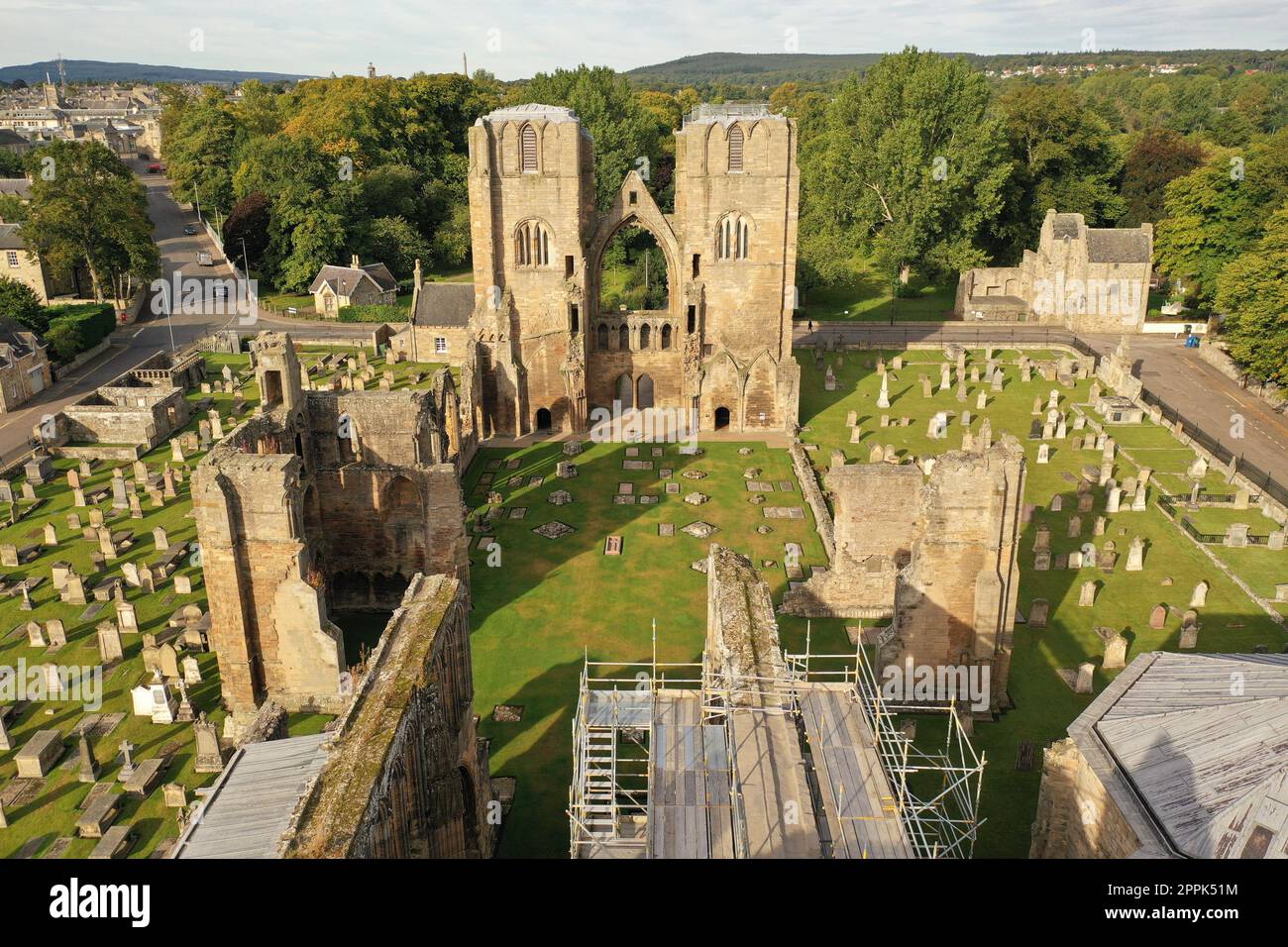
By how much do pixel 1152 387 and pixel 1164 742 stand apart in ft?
127

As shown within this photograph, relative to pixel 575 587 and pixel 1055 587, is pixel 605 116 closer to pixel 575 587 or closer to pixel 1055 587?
pixel 575 587

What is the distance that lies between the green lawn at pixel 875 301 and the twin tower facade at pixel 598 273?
23.5 meters

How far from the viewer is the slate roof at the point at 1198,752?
45.2ft

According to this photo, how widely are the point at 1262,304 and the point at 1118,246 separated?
52.7 ft

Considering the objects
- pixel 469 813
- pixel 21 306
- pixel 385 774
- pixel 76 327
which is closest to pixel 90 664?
pixel 469 813

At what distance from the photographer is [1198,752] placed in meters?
15.1

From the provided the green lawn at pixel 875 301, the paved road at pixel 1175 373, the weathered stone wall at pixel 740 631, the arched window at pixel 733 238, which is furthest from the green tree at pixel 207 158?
the weathered stone wall at pixel 740 631

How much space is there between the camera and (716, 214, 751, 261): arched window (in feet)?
138

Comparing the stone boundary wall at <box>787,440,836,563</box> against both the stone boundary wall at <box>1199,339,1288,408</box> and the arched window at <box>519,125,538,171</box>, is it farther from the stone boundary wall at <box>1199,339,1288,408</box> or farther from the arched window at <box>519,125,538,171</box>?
the stone boundary wall at <box>1199,339,1288,408</box>

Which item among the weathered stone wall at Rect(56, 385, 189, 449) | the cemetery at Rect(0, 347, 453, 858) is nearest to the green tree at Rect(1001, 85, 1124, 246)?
the weathered stone wall at Rect(56, 385, 189, 449)

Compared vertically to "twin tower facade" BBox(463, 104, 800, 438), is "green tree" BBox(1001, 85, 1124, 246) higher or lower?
higher

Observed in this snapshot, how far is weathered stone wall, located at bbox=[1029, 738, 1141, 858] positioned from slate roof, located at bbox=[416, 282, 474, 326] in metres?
43.6

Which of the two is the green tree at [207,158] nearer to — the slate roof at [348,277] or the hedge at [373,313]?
the slate roof at [348,277]

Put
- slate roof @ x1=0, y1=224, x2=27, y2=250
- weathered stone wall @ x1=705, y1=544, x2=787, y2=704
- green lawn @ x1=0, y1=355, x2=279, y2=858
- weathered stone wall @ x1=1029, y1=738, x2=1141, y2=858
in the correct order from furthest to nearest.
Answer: slate roof @ x1=0, y1=224, x2=27, y2=250, green lawn @ x1=0, y1=355, x2=279, y2=858, weathered stone wall @ x1=705, y1=544, x2=787, y2=704, weathered stone wall @ x1=1029, y1=738, x2=1141, y2=858
